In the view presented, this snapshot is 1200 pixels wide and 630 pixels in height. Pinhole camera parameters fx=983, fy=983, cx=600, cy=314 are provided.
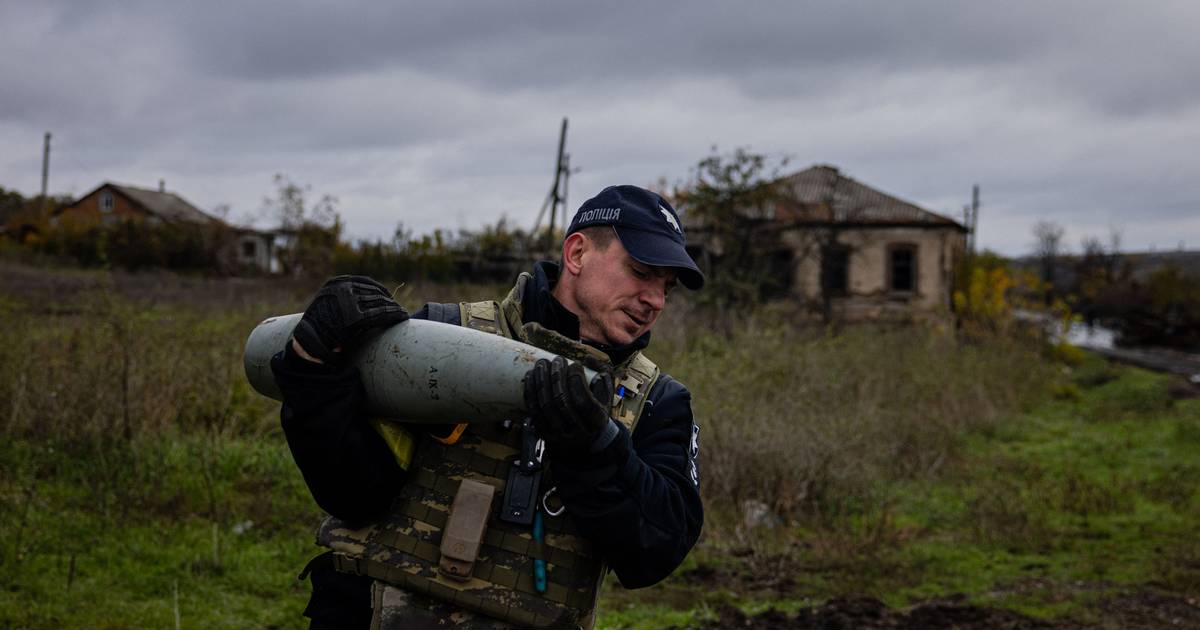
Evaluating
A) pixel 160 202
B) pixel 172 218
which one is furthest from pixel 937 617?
pixel 160 202

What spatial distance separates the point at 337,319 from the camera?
1980mm

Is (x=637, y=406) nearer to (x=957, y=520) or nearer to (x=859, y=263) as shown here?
(x=957, y=520)

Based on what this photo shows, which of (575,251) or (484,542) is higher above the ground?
(575,251)

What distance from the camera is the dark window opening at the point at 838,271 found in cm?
2766

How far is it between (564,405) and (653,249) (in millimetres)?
607

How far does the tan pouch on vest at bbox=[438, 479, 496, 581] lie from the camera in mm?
2102

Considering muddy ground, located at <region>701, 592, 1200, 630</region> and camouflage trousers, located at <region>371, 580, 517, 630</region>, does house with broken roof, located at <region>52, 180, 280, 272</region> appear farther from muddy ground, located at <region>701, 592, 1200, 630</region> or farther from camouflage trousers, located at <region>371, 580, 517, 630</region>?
camouflage trousers, located at <region>371, 580, 517, 630</region>

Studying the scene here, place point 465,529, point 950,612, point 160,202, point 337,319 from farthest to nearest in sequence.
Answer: point 160,202, point 950,612, point 465,529, point 337,319

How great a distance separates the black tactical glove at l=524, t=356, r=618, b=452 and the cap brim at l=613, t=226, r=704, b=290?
459mm

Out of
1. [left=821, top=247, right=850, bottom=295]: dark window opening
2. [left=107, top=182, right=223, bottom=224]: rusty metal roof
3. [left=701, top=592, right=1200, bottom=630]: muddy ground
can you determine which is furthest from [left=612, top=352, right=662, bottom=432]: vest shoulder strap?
[left=107, top=182, right=223, bottom=224]: rusty metal roof

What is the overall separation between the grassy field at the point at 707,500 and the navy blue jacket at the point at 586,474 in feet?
11.5

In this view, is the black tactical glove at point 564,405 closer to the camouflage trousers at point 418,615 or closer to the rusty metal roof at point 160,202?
the camouflage trousers at point 418,615

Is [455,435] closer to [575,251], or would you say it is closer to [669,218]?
[575,251]

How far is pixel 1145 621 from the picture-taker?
20.3 feet
